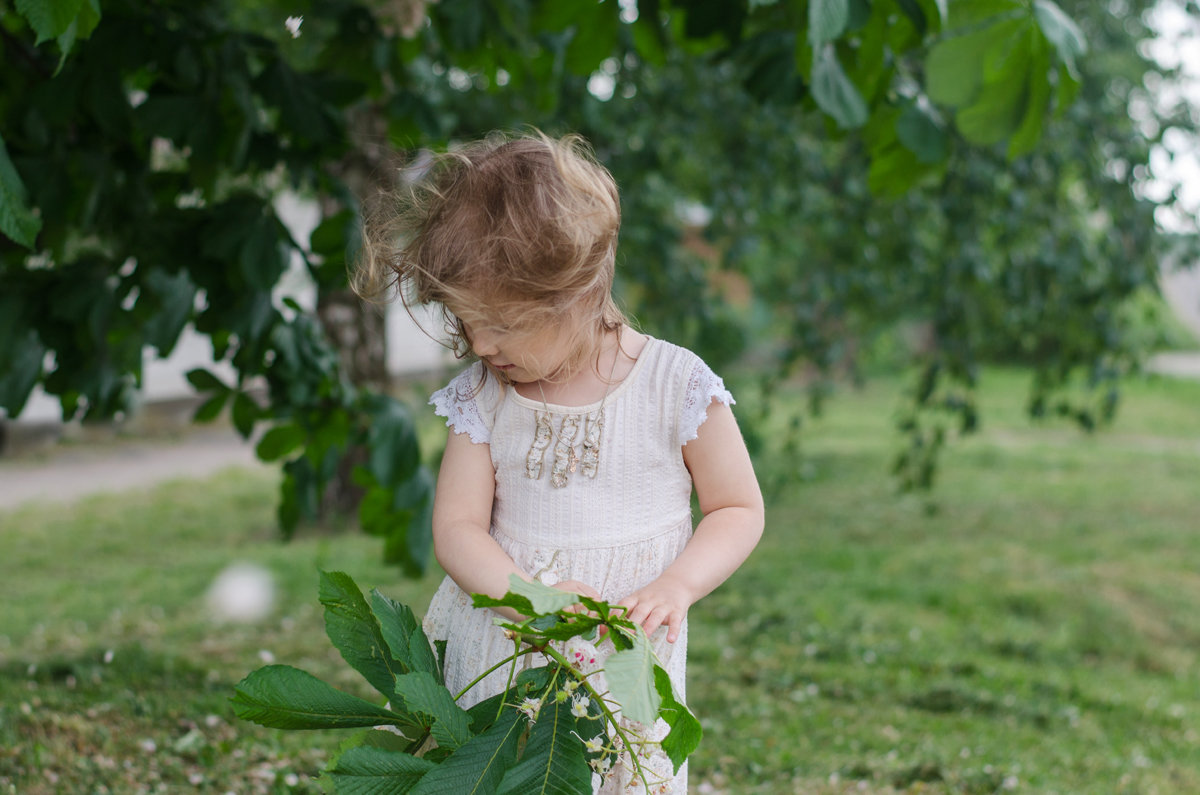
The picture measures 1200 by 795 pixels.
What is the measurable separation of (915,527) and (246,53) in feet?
18.3

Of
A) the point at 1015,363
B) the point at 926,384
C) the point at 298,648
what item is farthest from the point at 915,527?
the point at 1015,363

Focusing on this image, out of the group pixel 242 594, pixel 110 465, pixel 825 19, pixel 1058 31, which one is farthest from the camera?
pixel 110 465

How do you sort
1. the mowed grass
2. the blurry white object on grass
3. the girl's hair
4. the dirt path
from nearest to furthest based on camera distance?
the girl's hair < the mowed grass < the blurry white object on grass < the dirt path

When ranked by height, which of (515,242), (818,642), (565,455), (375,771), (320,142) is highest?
(320,142)

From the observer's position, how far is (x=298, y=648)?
3648mm

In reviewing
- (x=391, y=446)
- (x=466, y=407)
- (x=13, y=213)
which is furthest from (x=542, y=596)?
(x=391, y=446)

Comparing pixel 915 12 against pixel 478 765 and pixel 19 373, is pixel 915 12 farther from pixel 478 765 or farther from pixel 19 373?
pixel 19 373

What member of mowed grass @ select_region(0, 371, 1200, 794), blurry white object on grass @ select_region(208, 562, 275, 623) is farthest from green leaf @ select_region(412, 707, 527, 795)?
blurry white object on grass @ select_region(208, 562, 275, 623)

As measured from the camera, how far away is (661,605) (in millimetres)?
1207

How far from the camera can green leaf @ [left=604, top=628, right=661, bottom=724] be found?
907 mm

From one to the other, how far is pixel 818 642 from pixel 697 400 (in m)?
2.87

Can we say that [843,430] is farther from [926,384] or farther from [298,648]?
[298,648]

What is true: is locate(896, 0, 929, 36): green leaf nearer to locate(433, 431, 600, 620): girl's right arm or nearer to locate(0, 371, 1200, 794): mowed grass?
locate(433, 431, 600, 620): girl's right arm

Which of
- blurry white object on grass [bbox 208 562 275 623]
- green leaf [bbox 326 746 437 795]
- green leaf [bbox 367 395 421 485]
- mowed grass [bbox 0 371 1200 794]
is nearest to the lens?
green leaf [bbox 326 746 437 795]
